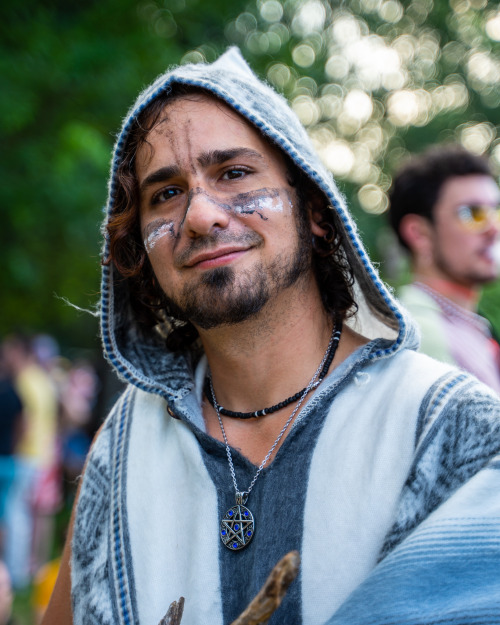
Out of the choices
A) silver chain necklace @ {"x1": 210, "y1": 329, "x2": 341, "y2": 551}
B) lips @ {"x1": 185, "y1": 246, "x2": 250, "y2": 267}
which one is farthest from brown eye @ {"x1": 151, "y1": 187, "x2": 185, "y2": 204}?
silver chain necklace @ {"x1": 210, "y1": 329, "x2": 341, "y2": 551}

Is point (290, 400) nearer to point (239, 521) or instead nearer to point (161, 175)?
point (239, 521)

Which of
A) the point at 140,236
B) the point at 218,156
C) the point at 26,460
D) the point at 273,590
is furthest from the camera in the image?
the point at 26,460

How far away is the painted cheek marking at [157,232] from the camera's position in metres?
1.78

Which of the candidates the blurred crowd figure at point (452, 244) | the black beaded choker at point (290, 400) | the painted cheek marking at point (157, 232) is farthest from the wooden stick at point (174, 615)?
the blurred crowd figure at point (452, 244)

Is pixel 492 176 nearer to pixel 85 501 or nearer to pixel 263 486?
pixel 263 486

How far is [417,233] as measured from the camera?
3131 millimetres

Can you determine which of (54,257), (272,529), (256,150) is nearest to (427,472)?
(272,529)

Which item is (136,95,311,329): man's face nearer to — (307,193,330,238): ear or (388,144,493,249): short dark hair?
(307,193,330,238): ear

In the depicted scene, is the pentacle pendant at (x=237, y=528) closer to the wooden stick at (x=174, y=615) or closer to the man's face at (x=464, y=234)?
the wooden stick at (x=174, y=615)

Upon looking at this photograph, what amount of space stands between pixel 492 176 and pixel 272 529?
220 centimetres

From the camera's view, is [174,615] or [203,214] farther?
[203,214]

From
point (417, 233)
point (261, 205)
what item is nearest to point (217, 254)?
point (261, 205)

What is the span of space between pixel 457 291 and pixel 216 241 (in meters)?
1.60

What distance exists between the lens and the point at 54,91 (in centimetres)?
537
